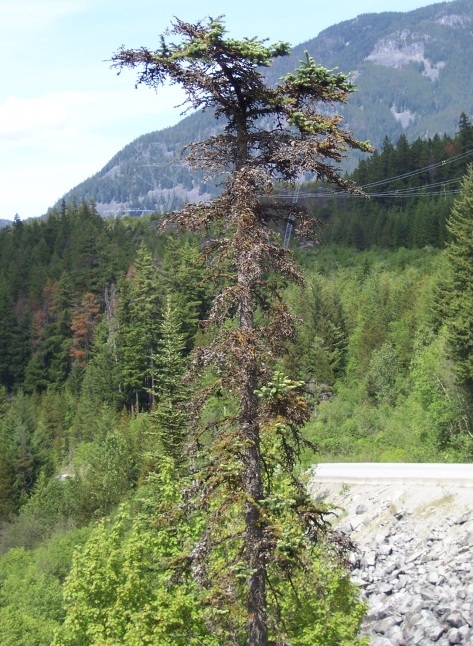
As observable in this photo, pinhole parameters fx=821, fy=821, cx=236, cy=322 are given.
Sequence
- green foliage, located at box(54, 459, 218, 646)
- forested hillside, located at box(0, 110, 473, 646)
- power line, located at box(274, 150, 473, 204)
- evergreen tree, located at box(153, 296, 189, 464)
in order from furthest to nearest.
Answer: power line, located at box(274, 150, 473, 204) < evergreen tree, located at box(153, 296, 189, 464) < forested hillside, located at box(0, 110, 473, 646) < green foliage, located at box(54, 459, 218, 646)

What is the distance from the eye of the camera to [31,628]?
27.2 metres

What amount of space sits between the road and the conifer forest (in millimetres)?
3124

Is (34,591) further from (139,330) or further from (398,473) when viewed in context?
(139,330)

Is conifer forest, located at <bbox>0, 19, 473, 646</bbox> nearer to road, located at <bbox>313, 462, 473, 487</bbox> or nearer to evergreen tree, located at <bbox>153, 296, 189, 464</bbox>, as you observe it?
evergreen tree, located at <bbox>153, 296, 189, 464</bbox>

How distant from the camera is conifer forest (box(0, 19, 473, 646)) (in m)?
10.8

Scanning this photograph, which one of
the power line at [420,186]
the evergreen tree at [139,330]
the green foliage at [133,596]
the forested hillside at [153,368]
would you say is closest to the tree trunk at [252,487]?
the forested hillside at [153,368]

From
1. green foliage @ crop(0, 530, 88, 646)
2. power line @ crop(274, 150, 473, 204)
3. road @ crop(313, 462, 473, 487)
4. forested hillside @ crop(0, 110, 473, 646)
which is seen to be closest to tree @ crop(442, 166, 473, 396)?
forested hillside @ crop(0, 110, 473, 646)

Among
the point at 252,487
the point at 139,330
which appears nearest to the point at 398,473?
the point at 252,487

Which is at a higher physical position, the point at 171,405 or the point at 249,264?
the point at 249,264

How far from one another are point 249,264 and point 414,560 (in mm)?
15853

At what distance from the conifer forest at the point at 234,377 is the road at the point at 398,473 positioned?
123 inches

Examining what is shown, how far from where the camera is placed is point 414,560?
23719mm

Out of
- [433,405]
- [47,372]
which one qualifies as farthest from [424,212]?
[433,405]

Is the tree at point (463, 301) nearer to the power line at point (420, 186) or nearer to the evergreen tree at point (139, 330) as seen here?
the evergreen tree at point (139, 330)
